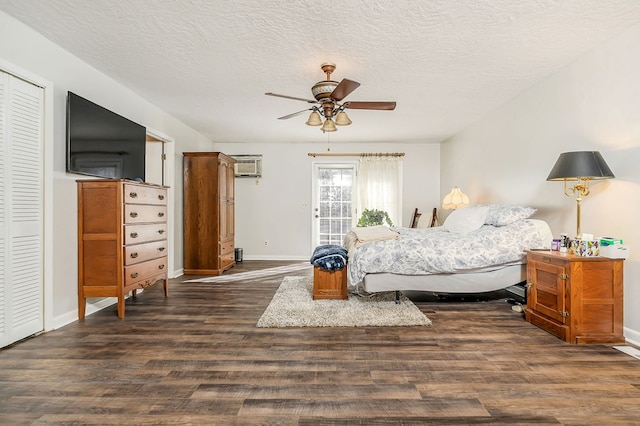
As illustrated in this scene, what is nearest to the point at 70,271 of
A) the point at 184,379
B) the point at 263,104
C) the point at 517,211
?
the point at 184,379

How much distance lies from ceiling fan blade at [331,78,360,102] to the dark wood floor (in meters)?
2.02

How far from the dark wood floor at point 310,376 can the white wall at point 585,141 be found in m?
1.05

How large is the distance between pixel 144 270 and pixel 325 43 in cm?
274

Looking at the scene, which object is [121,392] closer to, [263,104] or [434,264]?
[434,264]

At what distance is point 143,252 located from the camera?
3.38m

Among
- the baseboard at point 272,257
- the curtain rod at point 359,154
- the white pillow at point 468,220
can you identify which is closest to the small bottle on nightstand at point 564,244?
the white pillow at point 468,220

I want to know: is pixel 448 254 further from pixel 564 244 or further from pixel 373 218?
pixel 373 218

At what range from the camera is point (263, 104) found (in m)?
4.35

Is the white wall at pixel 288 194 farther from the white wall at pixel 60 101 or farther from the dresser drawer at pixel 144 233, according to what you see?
the white wall at pixel 60 101

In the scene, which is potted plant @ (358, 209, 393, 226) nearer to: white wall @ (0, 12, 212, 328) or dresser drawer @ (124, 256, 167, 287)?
dresser drawer @ (124, 256, 167, 287)

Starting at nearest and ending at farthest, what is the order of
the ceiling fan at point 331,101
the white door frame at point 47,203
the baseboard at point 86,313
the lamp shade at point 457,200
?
the white door frame at point 47,203 → the baseboard at point 86,313 → the ceiling fan at point 331,101 → the lamp shade at point 457,200

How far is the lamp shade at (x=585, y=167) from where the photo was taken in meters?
2.55

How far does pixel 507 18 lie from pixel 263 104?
2844 millimetres

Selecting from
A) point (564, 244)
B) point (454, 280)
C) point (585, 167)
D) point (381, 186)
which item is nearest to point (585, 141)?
point (585, 167)
